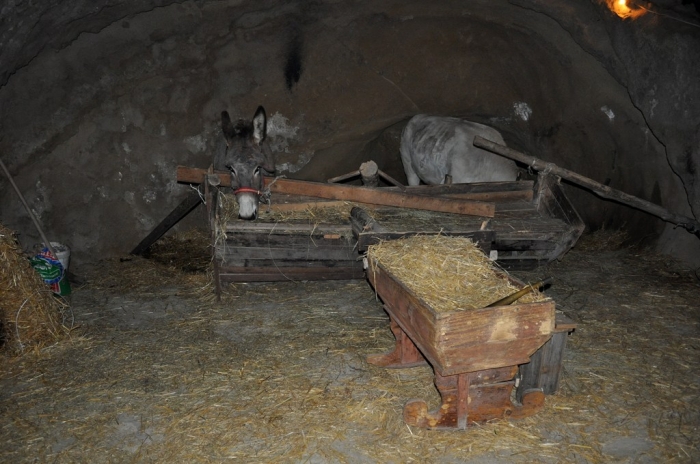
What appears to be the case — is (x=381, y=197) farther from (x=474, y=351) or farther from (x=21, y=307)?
(x=21, y=307)

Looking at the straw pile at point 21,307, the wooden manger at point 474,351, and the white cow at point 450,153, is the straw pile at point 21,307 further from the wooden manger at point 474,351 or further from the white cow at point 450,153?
the white cow at point 450,153

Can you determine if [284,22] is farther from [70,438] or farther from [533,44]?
[70,438]

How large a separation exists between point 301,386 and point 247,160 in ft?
10.3

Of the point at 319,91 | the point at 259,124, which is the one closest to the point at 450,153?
the point at 319,91

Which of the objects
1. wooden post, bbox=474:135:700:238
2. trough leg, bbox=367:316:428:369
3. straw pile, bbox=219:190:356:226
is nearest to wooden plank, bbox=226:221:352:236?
straw pile, bbox=219:190:356:226

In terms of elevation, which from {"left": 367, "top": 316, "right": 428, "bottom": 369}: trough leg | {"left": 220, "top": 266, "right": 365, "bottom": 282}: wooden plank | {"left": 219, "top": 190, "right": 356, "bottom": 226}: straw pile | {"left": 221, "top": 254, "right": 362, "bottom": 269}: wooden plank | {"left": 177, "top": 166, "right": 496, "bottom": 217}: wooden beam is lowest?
{"left": 367, "top": 316, "right": 428, "bottom": 369}: trough leg

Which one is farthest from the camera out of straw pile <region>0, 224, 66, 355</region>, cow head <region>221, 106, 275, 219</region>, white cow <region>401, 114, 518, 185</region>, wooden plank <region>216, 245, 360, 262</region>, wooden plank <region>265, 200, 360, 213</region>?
white cow <region>401, 114, 518, 185</region>

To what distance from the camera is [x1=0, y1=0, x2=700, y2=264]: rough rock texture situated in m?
7.10

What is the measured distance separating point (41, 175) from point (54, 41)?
2.02 meters

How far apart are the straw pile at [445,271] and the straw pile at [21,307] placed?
11.4 ft

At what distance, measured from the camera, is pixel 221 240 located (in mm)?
5863

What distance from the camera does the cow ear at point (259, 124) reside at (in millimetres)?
7004

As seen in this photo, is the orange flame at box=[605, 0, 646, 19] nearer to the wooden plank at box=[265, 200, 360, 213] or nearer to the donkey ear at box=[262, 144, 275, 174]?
the wooden plank at box=[265, 200, 360, 213]

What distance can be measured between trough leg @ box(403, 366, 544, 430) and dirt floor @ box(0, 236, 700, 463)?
0.31 feet
